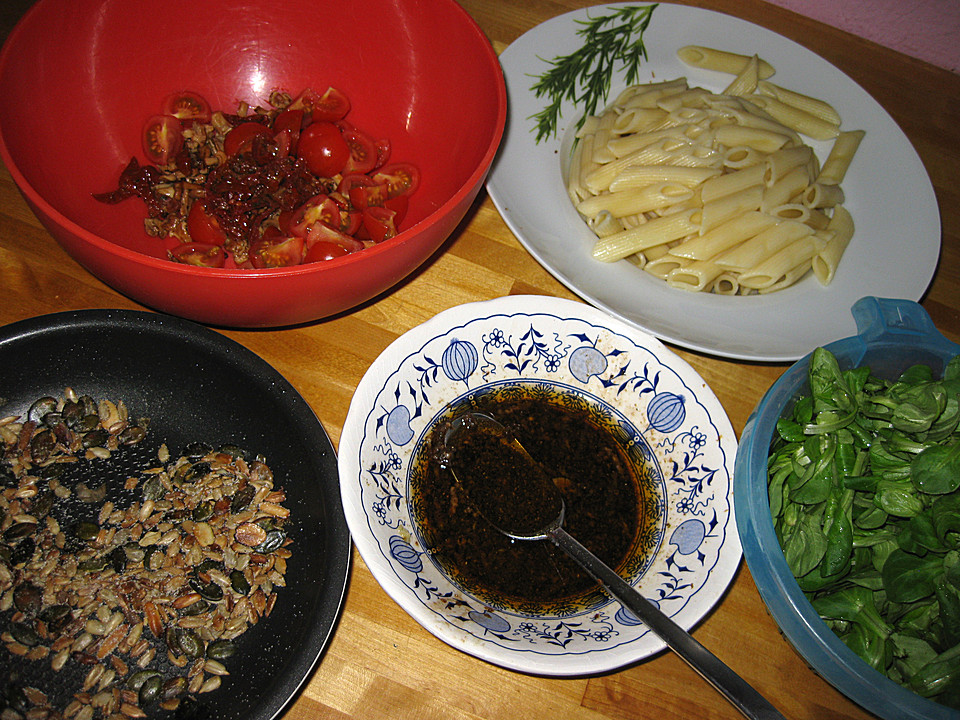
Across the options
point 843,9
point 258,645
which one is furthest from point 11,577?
point 843,9

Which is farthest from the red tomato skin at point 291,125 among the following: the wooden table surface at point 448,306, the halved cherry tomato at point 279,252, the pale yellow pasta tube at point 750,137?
the pale yellow pasta tube at point 750,137

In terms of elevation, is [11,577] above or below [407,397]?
below

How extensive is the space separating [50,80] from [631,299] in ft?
4.00

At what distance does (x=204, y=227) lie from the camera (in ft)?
4.29

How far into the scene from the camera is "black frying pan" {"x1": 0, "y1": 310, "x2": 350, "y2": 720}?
3.35ft

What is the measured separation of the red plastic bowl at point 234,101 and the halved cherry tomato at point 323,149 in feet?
0.53

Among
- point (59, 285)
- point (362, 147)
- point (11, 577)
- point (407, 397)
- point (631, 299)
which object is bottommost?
point (11, 577)

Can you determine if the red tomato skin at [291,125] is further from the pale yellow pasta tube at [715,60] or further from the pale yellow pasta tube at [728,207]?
the pale yellow pasta tube at [715,60]

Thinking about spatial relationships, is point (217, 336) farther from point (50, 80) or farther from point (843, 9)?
point (843, 9)

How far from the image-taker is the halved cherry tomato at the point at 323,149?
4.61 feet

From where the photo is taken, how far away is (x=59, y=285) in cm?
139

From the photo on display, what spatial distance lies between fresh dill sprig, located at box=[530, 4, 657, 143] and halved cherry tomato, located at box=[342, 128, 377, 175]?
1.41ft

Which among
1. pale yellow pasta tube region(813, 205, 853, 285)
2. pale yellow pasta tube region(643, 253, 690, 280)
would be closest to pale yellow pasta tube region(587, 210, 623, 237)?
pale yellow pasta tube region(643, 253, 690, 280)

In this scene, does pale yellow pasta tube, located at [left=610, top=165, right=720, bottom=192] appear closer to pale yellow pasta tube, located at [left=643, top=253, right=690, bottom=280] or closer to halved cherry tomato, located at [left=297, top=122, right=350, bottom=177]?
pale yellow pasta tube, located at [left=643, top=253, right=690, bottom=280]
